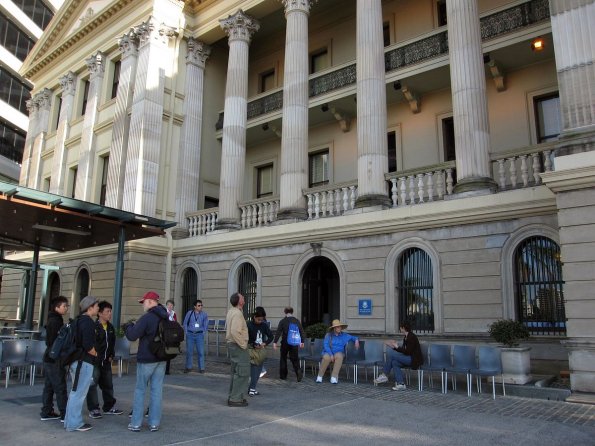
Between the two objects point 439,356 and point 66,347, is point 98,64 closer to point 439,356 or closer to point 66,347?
point 66,347

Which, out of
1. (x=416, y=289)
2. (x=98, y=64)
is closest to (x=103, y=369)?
(x=416, y=289)

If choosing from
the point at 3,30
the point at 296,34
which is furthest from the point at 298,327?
the point at 3,30

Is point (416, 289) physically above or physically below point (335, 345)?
above

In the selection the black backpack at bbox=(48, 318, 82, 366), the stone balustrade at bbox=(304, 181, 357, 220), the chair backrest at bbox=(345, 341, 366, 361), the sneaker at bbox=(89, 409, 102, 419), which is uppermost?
the stone balustrade at bbox=(304, 181, 357, 220)

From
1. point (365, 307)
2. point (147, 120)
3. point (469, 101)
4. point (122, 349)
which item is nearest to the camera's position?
point (122, 349)

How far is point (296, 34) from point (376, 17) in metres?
3.13

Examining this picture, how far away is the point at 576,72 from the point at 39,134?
2673 cm

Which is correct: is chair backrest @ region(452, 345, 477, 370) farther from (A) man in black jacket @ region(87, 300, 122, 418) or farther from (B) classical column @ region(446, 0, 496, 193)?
(A) man in black jacket @ region(87, 300, 122, 418)

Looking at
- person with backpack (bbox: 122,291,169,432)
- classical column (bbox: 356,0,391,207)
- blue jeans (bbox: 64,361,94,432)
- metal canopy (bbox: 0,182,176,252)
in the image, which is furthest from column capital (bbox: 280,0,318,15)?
blue jeans (bbox: 64,361,94,432)

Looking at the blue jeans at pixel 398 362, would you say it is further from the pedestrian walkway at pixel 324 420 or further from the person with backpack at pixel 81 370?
the person with backpack at pixel 81 370

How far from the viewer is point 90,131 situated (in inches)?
904

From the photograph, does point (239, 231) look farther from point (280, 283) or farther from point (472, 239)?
point (472, 239)

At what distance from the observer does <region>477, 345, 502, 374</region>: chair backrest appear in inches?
363

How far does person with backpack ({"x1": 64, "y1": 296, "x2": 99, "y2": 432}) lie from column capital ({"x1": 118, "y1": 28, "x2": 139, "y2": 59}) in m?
17.3
